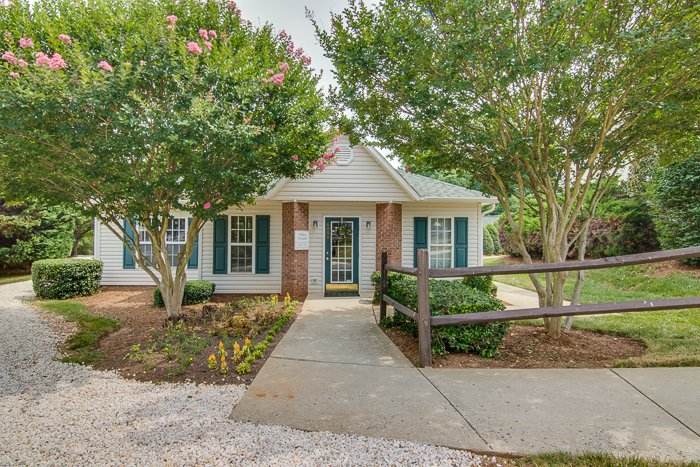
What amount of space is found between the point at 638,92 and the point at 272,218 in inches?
321

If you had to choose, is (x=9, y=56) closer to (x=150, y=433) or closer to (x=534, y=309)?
(x=150, y=433)

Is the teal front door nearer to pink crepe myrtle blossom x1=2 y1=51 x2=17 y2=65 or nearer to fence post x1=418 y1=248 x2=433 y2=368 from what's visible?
fence post x1=418 y1=248 x2=433 y2=368

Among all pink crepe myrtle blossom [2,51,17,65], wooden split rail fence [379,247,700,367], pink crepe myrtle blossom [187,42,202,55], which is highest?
pink crepe myrtle blossom [187,42,202,55]

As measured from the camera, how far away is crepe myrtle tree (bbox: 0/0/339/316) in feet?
13.8

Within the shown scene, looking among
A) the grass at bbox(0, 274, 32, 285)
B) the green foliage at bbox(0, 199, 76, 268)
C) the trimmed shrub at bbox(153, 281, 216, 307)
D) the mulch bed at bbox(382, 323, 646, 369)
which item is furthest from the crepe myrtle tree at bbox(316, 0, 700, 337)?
the grass at bbox(0, 274, 32, 285)

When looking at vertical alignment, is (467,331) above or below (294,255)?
below

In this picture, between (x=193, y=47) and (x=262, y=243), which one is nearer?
(x=193, y=47)

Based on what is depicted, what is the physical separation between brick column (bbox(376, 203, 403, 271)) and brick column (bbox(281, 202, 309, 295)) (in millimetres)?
2013

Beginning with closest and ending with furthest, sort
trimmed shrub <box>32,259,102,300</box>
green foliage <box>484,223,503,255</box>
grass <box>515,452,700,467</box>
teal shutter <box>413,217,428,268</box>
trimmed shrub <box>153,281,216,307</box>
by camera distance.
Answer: grass <box>515,452,700,467</box> < trimmed shrub <box>153,281,216,307</box> < trimmed shrub <box>32,259,102,300</box> < teal shutter <box>413,217,428,268</box> < green foliage <box>484,223,503,255</box>

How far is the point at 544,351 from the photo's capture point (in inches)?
181

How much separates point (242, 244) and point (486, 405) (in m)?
8.10

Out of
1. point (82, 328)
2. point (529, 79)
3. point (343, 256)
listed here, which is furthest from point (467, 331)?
point (82, 328)

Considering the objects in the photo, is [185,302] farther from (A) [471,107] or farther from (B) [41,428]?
(A) [471,107]

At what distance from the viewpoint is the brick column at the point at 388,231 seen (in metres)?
9.58
